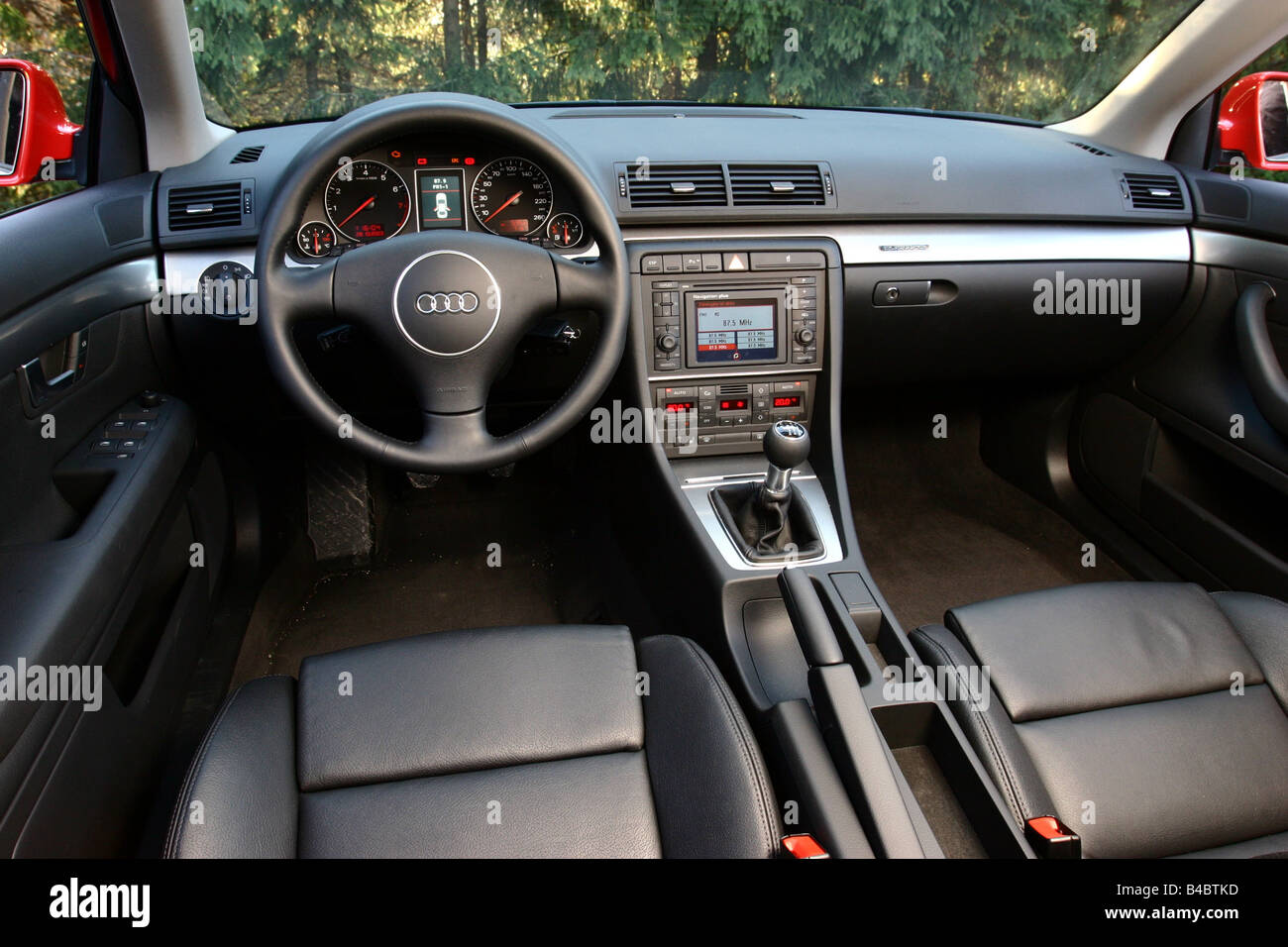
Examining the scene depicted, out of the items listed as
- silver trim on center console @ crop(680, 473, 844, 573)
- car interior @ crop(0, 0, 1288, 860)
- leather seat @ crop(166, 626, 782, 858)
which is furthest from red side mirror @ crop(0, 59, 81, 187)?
silver trim on center console @ crop(680, 473, 844, 573)

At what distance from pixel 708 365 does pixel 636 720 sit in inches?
37.2

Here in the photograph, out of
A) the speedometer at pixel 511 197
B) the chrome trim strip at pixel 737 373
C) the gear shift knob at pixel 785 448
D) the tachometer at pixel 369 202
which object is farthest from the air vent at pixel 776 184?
the tachometer at pixel 369 202

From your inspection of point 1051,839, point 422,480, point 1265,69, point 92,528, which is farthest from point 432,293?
point 1265,69

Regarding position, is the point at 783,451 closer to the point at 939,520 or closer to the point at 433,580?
the point at 433,580

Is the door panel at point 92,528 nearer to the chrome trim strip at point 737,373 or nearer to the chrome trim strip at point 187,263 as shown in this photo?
the chrome trim strip at point 187,263

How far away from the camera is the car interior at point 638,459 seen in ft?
3.87

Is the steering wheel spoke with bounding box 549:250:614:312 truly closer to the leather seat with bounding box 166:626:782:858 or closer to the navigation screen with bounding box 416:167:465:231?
the navigation screen with bounding box 416:167:465:231

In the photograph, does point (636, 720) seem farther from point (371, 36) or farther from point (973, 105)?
point (973, 105)

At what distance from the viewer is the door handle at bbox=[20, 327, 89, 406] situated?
1.43 m

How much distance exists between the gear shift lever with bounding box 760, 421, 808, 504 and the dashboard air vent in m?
1.31

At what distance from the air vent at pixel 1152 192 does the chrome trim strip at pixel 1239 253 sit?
4.3 inches

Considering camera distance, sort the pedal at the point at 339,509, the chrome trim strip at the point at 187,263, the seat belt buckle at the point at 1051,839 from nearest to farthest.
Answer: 1. the seat belt buckle at the point at 1051,839
2. the chrome trim strip at the point at 187,263
3. the pedal at the point at 339,509

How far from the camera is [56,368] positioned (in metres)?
1.52

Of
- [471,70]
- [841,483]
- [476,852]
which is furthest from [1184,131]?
[476,852]
